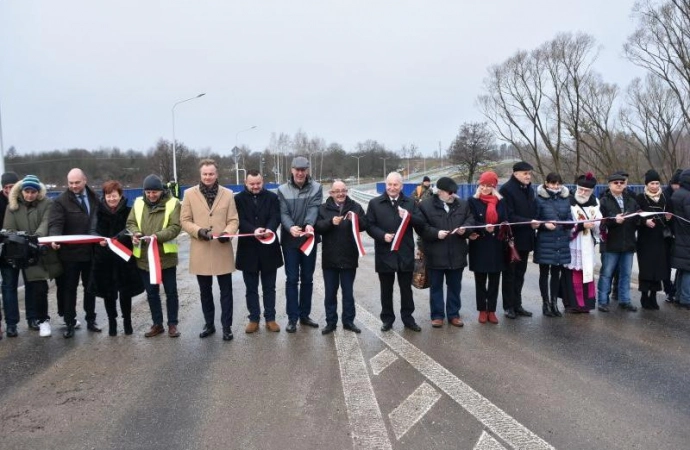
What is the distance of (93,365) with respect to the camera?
544cm

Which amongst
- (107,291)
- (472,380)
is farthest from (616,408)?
(107,291)

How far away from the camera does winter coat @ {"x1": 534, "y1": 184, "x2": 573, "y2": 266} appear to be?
689cm

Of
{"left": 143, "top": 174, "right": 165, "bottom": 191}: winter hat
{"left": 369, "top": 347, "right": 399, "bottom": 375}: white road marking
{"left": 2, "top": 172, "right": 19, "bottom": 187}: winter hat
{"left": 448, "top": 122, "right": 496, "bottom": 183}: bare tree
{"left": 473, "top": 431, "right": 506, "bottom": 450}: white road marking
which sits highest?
{"left": 448, "top": 122, "right": 496, "bottom": 183}: bare tree

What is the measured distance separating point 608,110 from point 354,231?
47523 mm

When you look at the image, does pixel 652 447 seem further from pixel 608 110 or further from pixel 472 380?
pixel 608 110

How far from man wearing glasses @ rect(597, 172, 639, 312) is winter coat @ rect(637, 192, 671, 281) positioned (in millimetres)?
166

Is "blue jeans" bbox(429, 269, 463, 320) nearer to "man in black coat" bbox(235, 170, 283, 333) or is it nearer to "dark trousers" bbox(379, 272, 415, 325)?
"dark trousers" bbox(379, 272, 415, 325)

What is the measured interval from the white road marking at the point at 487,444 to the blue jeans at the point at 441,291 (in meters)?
2.94

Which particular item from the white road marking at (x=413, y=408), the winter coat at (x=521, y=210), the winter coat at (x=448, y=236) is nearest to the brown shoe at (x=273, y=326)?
the winter coat at (x=448, y=236)

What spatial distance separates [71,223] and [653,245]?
814cm

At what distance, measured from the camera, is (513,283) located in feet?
23.0

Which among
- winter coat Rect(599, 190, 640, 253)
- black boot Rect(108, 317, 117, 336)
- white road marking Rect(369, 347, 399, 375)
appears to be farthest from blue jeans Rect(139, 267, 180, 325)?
winter coat Rect(599, 190, 640, 253)

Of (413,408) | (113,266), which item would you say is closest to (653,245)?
(413,408)

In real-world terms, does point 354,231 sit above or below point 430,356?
above
